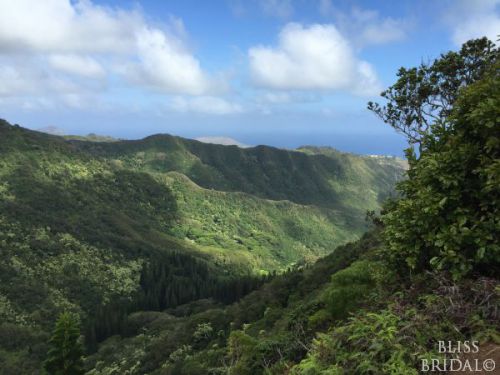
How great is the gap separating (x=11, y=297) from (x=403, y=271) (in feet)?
427

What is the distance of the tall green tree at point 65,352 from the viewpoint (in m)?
43.3

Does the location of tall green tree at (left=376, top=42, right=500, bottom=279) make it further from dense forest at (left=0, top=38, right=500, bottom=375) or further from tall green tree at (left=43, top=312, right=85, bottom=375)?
tall green tree at (left=43, top=312, right=85, bottom=375)

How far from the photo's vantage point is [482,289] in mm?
8508

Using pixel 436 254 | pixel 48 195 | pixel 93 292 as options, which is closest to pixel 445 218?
pixel 436 254

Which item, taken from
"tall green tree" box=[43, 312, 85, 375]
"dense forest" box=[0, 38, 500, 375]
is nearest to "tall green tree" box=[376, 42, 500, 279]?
"dense forest" box=[0, 38, 500, 375]

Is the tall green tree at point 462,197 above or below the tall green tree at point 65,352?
above

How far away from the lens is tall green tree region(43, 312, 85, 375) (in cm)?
4331

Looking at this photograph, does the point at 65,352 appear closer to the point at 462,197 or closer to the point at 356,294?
the point at 356,294

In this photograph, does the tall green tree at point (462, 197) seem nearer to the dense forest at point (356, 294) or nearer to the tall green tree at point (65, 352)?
the dense forest at point (356, 294)

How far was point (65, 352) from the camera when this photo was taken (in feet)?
143

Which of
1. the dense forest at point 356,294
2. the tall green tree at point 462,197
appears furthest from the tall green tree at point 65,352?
the tall green tree at point 462,197

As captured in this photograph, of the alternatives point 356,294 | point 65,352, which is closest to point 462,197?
point 356,294

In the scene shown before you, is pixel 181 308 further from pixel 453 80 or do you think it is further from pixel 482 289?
pixel 482 289

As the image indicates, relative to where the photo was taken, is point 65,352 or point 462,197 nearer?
point 462,197
